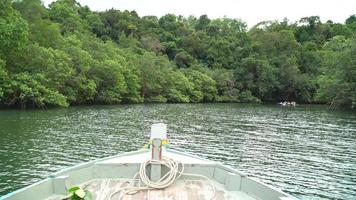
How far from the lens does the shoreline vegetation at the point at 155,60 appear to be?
1711 inches

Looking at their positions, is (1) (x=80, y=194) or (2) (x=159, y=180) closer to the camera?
(1) (x=80, y=194)

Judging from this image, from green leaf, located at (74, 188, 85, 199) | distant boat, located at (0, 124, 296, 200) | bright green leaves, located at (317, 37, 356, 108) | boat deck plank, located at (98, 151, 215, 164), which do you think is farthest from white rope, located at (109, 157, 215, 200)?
bright green leaves, located at (317, 37, 356, 108)

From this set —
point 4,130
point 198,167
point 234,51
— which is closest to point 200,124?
point 4,130

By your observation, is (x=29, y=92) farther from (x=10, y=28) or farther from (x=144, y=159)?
(x=144, y=159)

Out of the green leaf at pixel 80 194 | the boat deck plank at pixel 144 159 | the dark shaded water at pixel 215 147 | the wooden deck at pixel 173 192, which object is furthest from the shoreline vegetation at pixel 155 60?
the green leaf at pixel 80 194

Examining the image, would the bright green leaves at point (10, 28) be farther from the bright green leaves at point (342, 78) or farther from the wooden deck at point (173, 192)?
the bright green leaves at point (342, 78)

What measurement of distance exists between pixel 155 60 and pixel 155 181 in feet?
214

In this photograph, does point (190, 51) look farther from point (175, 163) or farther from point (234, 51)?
point (175, 163)

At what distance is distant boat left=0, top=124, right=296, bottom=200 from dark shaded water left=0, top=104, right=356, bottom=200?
555 centimetres

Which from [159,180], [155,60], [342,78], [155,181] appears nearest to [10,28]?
[155,181]

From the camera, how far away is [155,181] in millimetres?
8156

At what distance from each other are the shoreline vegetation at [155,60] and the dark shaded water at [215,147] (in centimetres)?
838

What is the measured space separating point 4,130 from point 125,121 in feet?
36.0

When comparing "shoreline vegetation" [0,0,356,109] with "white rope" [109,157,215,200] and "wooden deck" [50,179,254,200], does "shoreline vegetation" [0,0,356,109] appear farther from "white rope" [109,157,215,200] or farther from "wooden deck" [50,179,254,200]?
"white rope" [109,157,215,200]
